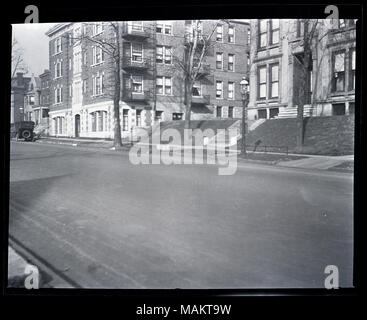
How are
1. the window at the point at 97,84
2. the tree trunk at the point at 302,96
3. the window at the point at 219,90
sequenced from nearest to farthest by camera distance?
the window at the point at 97,84
the window at the point at 219,90
the tree trunk at the point at 302,96

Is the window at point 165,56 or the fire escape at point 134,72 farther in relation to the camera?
the fire escape at point 134,72

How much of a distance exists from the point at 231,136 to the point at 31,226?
5808mm

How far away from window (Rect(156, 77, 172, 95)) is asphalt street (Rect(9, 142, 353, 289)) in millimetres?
1481

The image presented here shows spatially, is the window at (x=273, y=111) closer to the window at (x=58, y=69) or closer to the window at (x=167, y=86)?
the window at (x=167, y=86)

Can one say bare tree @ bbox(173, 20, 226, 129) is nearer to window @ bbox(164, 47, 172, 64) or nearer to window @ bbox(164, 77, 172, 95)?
window @ bbox(164, 47, 172, 64)

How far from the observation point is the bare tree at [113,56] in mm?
3680

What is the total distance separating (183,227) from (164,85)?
88.8 inches

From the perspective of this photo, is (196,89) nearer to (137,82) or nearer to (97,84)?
(137,82)

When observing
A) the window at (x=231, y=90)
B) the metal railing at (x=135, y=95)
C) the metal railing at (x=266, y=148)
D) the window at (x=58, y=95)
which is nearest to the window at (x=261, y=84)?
the metal railing at (x=266, y=148)

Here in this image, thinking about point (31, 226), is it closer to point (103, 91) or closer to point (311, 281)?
point (103, 91)

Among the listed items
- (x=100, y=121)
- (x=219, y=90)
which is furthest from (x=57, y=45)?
(x=219, y=90)

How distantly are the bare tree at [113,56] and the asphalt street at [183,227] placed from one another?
69 cm
